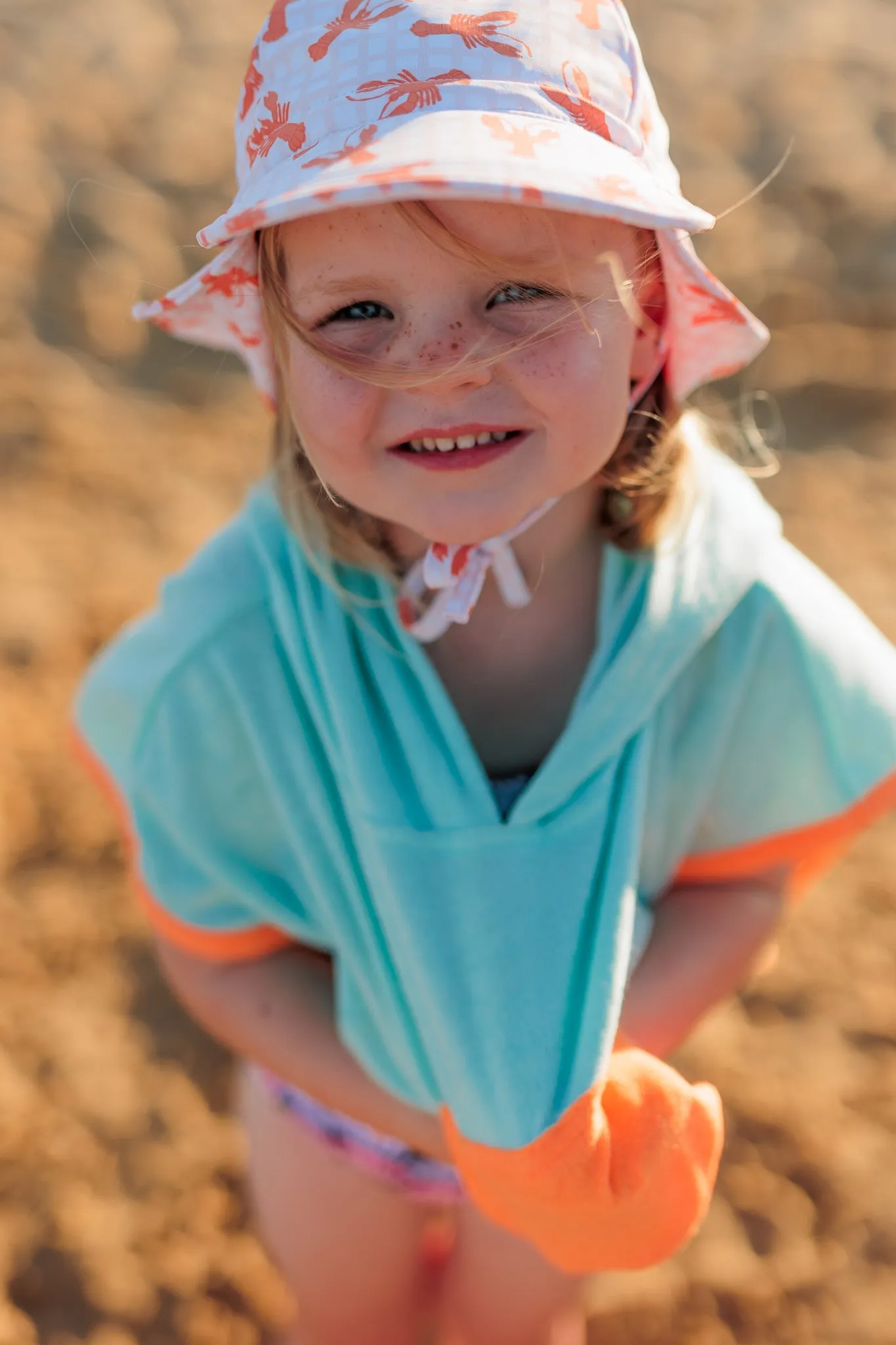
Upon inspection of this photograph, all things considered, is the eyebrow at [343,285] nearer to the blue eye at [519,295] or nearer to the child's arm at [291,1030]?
the blue eye at [519,295]

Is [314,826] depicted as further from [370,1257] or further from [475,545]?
[370,1257]

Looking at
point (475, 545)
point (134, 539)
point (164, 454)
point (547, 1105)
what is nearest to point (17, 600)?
point (134, 539)

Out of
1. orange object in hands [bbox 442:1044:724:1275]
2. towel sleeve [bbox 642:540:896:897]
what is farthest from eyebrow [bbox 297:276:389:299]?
orange object in hands [bbox 442:1044:724:1275]

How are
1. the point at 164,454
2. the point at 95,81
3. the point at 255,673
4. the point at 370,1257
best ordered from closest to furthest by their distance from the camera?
1. the point at 255,673
2. the point at 370,1257
3. the point at 164,454
4. the point at 95,81

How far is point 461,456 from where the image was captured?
3.12 ft

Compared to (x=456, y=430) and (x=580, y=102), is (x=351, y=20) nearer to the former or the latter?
(x=580, y=102)

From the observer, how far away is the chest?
1194 mm

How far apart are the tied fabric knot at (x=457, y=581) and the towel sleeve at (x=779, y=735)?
8.0 inches

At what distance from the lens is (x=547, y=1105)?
1.05 m

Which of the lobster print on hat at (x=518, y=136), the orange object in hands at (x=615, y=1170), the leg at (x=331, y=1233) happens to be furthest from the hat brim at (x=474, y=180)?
the leg at (x=331, y=1233)

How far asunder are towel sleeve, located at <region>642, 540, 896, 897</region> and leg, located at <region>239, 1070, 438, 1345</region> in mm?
502

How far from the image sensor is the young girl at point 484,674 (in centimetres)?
89

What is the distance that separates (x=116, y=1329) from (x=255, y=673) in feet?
3.24

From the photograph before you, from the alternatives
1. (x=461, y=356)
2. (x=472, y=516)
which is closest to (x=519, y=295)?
(x=461, y=356)
